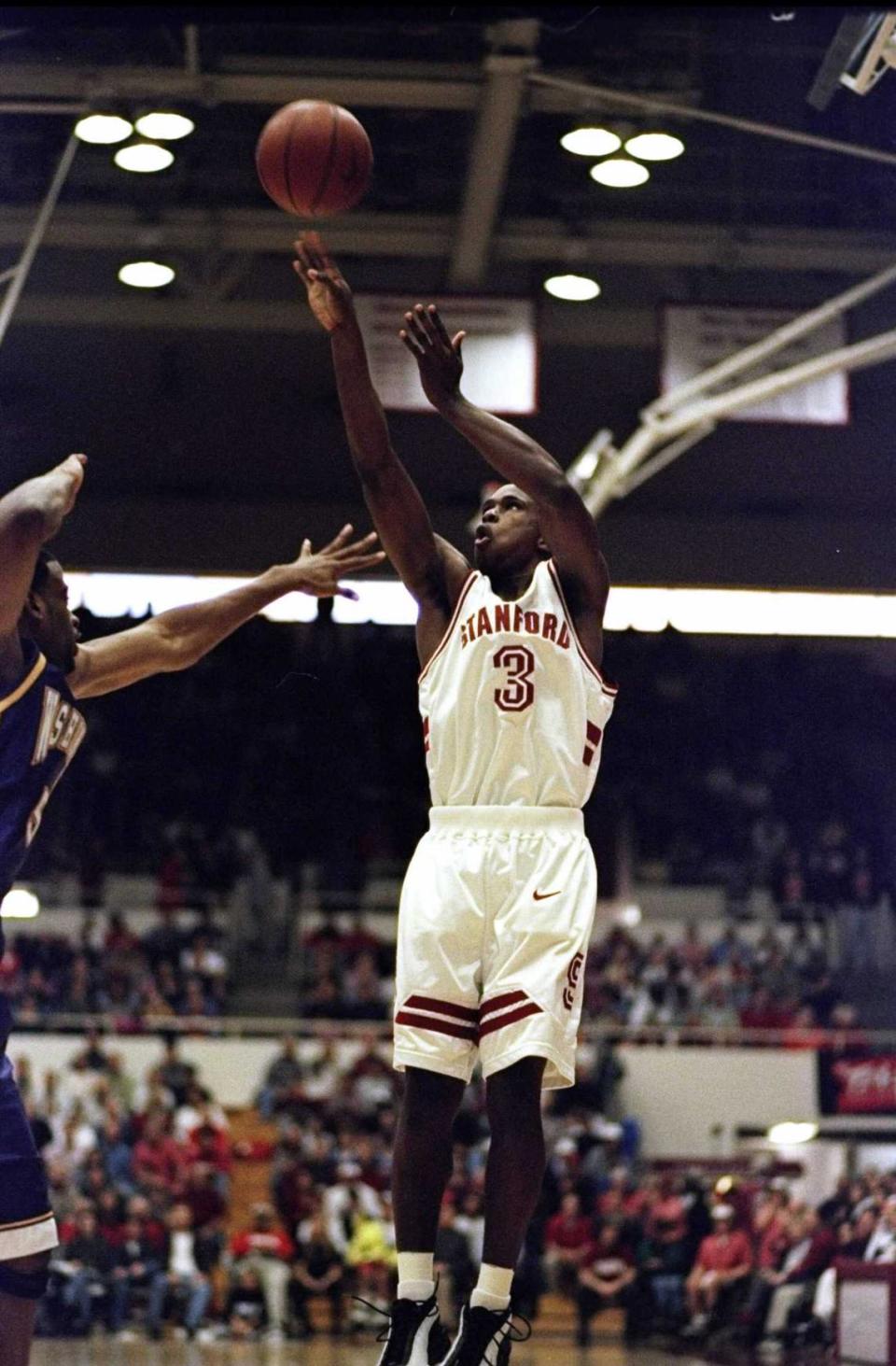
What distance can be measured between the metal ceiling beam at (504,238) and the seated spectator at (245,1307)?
26.9 feet

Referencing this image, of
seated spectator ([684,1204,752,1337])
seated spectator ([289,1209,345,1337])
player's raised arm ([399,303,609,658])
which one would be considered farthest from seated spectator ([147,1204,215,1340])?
player's raised arm ([399,303,609,658])

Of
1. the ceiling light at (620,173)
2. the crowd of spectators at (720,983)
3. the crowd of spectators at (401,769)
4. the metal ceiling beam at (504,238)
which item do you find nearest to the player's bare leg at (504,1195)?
the ceiling light at (620,173)

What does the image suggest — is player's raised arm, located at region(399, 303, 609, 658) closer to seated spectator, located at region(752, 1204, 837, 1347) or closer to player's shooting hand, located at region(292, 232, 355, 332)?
player's shooting hand, located at region(292, 232, 355, 332)

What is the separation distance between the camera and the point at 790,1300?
1598cm

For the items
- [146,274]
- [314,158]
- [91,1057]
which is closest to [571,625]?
[314,158]

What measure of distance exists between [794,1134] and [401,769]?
657cm

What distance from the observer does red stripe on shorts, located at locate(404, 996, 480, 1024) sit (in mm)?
5723

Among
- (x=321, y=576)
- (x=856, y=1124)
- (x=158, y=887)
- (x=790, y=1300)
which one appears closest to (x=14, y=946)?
(x=158, y=887)

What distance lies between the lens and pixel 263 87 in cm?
1399

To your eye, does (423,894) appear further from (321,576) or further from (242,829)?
(242,829)

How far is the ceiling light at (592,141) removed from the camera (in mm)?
14180

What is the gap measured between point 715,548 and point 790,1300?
27.2 ft

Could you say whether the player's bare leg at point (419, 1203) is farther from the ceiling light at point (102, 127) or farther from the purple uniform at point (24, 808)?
the ceiling light at point (102, 127)

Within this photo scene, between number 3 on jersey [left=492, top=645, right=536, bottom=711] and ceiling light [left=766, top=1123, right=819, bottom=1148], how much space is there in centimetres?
1673
